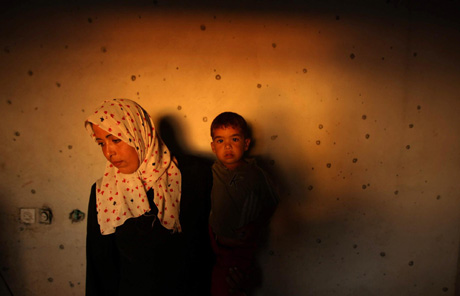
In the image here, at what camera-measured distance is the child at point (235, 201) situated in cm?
101

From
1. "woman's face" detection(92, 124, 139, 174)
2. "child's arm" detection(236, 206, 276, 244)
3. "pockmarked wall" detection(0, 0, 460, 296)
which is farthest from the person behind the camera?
"pockmarked wall" detection(0, 0, 460, 296)

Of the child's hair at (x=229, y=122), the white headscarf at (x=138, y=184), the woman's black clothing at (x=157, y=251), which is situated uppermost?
the child's hair at (x=229, y=122)

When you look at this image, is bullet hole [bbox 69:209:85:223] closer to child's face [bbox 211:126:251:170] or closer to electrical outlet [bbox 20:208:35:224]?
electrical outlet [bbox 20:208:35:224]

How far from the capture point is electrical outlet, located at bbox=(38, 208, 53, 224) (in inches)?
52.2

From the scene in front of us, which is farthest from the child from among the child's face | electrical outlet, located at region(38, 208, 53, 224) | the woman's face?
electrical outlet, located at region(38, 208, 53, 224)

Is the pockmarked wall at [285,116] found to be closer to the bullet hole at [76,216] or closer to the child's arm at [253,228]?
the bullet hole at [76,216]

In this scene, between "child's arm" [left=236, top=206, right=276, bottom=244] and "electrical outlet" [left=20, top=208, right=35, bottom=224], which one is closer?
"child's arm" [left=236, top=206, right=276, bottom=244]

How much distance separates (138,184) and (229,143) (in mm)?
394

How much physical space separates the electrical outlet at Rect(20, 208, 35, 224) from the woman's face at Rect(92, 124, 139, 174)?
79 centimetres

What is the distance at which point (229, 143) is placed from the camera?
101 cm

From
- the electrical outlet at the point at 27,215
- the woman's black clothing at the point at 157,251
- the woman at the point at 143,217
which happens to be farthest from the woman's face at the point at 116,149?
the electrical outlet at the point at 27,215

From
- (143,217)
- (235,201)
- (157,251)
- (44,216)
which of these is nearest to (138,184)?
(143,217)

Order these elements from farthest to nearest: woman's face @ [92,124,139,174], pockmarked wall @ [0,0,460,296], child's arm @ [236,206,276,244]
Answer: pockmarked wall @ [0,0,460,296]
child's arm @ [236,206,276,244]
woman's face @ [92,124,139,174]

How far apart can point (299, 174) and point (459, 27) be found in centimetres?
120
